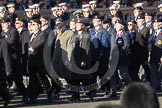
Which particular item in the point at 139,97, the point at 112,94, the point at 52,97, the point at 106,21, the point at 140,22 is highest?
the point at 139,97

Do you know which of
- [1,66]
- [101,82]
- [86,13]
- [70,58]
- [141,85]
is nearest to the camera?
[141,85]

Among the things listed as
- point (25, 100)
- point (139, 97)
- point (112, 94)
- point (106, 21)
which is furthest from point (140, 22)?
point (139, 97)

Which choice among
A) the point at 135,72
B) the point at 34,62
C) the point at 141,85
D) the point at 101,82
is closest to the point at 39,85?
the point at 34,62

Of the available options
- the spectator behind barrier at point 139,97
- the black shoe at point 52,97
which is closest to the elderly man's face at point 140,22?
the black shoe at point 52,97

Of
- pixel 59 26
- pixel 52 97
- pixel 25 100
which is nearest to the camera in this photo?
pixel 25 100

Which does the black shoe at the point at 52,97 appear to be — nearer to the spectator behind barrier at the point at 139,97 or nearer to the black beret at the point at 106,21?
the black beret at the point at 106,21

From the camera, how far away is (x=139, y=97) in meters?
5.17

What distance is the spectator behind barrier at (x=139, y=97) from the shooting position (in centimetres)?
493

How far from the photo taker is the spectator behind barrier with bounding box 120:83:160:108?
4934 mm

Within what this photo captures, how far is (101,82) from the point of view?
1305cm

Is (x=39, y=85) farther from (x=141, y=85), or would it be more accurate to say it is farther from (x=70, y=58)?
(x=141, y=85)

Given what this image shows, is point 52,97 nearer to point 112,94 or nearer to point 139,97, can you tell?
point 112,94

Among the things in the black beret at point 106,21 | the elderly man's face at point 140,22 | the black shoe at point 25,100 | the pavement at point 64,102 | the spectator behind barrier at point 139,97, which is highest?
the spectator behind barrier at point 139,97

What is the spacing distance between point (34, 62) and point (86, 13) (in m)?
2.77
